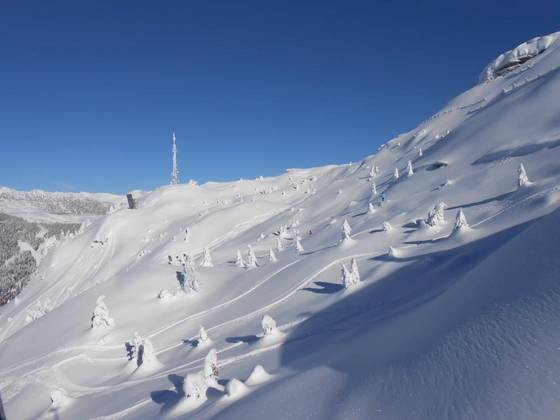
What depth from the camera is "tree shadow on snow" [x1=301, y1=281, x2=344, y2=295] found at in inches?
790

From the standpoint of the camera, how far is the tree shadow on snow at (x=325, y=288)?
20078 mm

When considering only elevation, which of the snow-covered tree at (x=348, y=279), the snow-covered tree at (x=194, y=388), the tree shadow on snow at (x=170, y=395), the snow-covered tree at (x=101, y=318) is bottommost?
the tree shadow on snow at (x=170, y=395)

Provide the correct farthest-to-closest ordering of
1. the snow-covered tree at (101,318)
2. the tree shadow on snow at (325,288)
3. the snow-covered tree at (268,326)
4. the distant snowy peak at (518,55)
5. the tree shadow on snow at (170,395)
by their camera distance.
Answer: the distant snowy peak at (518,55), the snow-covered tree at (101,318), the tree shadow on snow at (325,288), the snow-covered tree at (268,326), the tree shadow on snow at (170,395)

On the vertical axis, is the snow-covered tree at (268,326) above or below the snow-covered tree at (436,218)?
below

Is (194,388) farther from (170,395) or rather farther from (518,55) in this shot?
(518,55)

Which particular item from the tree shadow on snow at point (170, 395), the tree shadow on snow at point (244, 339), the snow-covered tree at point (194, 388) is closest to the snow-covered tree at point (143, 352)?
the tree shadow on snow at point (170, 395)

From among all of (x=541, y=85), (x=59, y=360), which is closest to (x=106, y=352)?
(x=59, y=360)

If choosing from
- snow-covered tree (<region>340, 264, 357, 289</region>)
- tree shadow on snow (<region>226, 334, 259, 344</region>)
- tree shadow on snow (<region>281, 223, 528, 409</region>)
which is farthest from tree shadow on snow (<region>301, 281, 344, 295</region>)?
tree shadow on snow (<region>226, 334, 259, 344</region>)

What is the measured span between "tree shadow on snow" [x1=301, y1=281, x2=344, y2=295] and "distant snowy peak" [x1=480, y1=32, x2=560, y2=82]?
70.2m

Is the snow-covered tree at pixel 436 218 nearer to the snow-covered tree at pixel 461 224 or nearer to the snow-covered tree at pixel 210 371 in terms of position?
the snow-covered tree at pixel 461 224

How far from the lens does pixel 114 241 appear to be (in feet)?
258

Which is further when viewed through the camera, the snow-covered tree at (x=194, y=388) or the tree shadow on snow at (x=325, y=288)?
the tree shadow on snow at (x=325, y=288)

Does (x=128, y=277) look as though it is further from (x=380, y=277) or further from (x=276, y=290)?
(x=380, y=277)

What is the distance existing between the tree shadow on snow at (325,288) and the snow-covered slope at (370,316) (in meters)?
0.11
